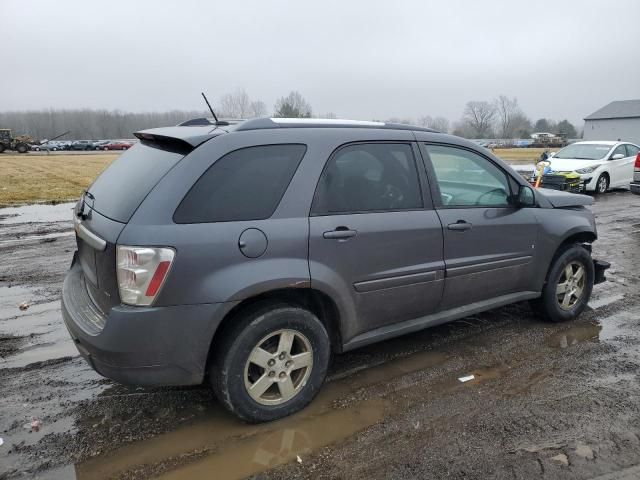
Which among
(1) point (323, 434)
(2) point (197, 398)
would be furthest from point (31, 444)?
(1) point (323, 434)

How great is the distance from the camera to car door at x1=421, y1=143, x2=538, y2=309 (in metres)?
3.89

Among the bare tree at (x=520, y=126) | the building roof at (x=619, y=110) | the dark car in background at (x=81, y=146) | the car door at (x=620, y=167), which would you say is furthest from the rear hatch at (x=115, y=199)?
the bare tree at (x=520, y=126)

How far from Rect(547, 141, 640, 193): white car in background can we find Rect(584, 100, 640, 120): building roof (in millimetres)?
60310

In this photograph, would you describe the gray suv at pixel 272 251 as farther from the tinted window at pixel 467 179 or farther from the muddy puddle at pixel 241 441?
the muddy puddle at pixel 241 441

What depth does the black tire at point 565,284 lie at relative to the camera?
15.4 ft

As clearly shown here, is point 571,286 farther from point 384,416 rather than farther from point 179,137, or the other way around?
point 179,137

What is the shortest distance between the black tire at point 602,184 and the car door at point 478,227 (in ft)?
40.6

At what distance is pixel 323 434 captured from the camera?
309cm

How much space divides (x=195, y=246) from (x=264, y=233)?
0.42 meters

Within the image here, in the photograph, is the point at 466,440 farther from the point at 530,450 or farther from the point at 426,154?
the point at 426,154

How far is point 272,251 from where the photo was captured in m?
3.01

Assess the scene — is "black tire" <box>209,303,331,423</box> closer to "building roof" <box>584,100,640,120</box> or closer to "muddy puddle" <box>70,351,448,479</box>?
"muddy puddle" <box>70,351,448,479</box>

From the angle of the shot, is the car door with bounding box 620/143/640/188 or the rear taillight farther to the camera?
the car door with bounding box 620/143/640/188

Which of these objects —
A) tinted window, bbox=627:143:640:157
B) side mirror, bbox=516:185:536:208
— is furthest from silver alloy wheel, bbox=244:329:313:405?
tinted window, bbox=627:143:640:157
